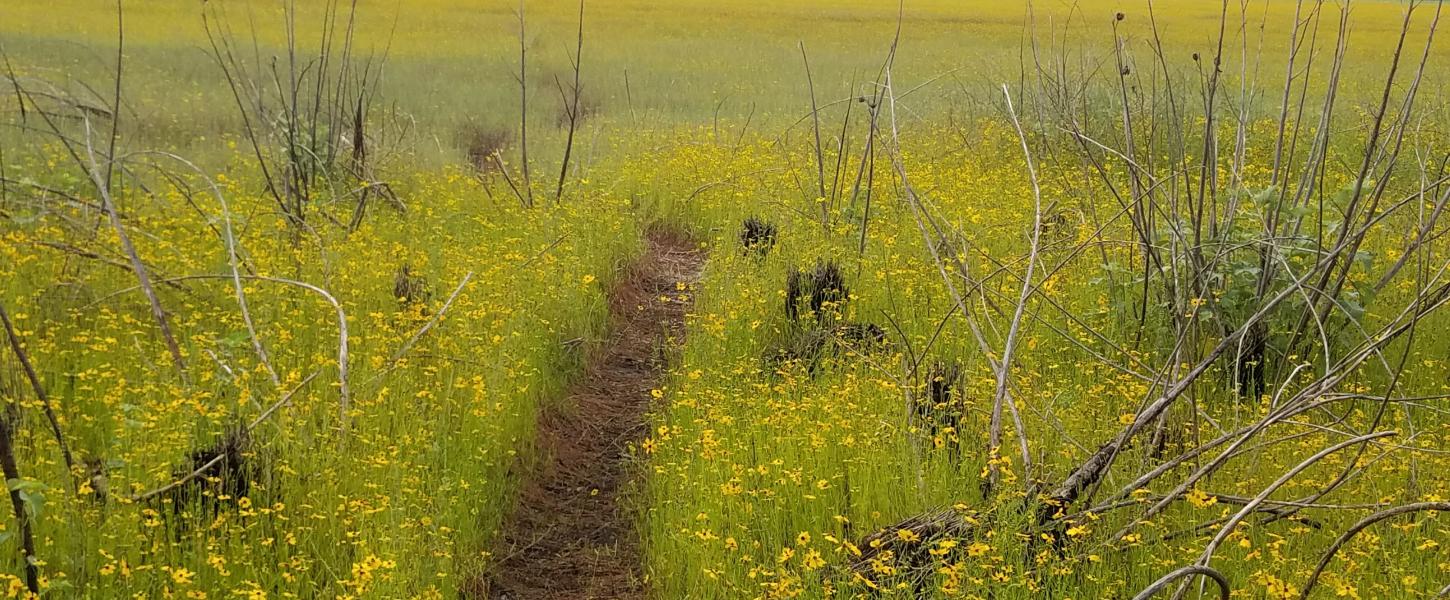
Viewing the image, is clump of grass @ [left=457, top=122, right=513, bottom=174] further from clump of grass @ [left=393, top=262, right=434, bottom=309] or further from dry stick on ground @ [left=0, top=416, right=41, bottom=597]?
dry stick on ground @ [left=0, top=416, right=41, bottom=597]

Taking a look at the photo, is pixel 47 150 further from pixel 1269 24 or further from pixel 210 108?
pixel 1269 24

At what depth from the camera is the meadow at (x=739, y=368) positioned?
3252 mm

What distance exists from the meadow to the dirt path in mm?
50

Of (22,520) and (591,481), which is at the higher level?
(22,520)

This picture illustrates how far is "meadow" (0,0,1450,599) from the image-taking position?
3.25 m

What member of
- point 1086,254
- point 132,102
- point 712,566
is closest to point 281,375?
point 712,566

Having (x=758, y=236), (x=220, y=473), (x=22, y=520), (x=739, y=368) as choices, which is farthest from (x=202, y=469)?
(x=758, y=236)

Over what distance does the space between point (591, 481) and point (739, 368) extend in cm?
90

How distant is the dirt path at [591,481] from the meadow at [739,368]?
5 cm

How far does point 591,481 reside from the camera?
495 centimetres

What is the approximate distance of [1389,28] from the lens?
83.6 ft

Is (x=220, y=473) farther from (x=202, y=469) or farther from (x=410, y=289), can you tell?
(x=410, y=289)

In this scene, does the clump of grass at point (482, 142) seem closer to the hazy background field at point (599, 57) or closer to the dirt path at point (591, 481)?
the hazy background field at point (599, 57)

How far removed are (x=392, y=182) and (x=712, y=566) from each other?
21.6 ft
